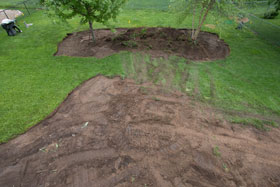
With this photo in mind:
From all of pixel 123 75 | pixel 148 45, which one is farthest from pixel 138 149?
pixel 148 45

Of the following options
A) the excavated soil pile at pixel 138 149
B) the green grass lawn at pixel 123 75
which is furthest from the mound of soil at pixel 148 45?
the excavated soil pile at pixel 138 149

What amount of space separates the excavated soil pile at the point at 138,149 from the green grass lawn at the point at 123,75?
0.70 m

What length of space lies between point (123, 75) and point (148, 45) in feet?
11.0

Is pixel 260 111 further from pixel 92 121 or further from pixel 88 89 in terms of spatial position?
pixel 88 89

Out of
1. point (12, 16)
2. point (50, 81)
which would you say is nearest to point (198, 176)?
point (50, 81)

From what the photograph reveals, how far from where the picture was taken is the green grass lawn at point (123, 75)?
17.7 ft

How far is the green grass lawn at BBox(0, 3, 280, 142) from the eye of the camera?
5383mm

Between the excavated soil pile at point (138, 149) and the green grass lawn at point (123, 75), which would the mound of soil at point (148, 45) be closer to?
the green grass lawn at point (123, 75)

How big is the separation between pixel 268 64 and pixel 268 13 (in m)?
10.2

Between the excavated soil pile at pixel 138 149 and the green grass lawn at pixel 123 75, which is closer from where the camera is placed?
the excavated soil pile at pixel 138 149

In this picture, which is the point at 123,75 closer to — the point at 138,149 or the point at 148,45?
the point at 148,45

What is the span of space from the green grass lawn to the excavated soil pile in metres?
0.70

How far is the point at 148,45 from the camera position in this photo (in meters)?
9.28

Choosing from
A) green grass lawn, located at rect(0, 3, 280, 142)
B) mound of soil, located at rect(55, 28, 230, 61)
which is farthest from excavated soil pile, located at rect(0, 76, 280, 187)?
mound of soil, located at rect(55, 28, 230, 61)
